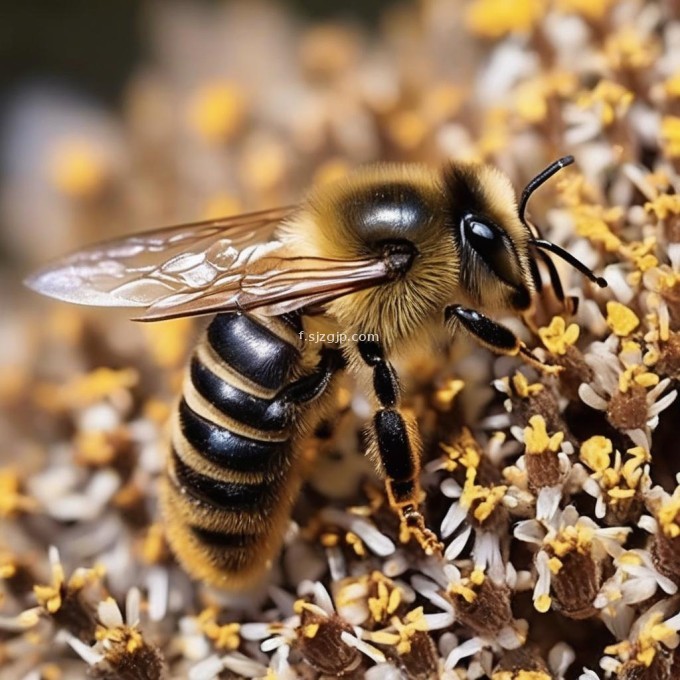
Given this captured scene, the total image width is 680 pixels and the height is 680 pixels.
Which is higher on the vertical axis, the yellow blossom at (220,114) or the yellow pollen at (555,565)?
the yellow blossom at (220,114)

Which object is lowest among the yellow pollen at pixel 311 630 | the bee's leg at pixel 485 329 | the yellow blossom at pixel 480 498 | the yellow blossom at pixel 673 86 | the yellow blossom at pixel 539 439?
the yellow pollen at pixel 311 630

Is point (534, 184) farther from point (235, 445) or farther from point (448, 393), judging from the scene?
point (235, 445)

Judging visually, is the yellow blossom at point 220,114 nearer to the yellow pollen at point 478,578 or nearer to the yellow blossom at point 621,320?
the yellow blossom at point 621,320

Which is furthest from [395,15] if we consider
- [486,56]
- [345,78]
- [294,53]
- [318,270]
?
[318,270]

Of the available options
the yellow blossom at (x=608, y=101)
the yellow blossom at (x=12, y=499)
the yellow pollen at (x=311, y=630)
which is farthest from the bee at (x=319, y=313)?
the yellow blossom at (x=12, y=499)

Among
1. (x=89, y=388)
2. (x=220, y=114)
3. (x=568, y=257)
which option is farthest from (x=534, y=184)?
(x=220, y=114)

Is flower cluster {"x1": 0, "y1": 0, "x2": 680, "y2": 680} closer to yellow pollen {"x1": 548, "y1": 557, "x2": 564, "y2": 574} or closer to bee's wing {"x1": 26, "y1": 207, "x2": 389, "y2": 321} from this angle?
yellow pollen {"x1": 548, "y1": 557, "x2": 564, "y2": 574}

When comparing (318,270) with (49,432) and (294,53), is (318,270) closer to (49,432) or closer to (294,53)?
(49,432)
